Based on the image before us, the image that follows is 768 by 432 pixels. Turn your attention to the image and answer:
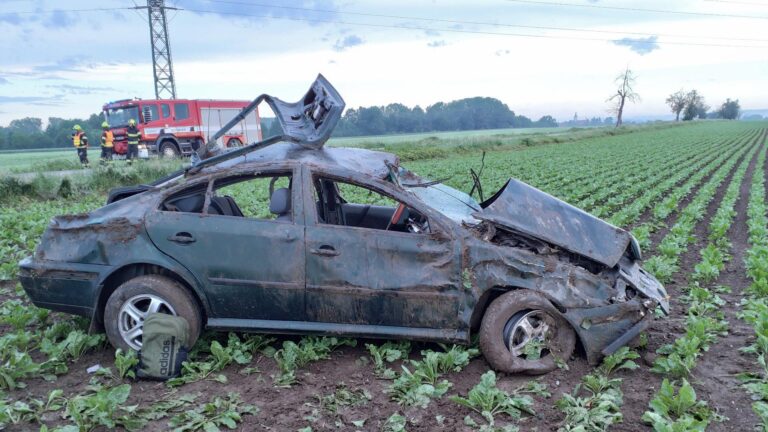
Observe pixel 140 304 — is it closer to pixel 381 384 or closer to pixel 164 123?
pixel 381 384

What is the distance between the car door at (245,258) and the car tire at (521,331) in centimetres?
152

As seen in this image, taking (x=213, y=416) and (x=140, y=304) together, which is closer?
(x=213, y=416)

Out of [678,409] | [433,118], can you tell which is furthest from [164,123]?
[433,118]

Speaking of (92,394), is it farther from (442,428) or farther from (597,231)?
(597,231)

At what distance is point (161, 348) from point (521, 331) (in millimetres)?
2799

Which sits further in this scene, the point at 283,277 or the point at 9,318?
the point at 9,318

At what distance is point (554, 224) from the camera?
15.1 ft

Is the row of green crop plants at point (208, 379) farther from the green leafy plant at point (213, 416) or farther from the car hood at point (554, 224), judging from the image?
the car hood at point (554, 224)

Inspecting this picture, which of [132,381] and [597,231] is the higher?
[597,231]

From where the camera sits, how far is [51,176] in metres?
15.3

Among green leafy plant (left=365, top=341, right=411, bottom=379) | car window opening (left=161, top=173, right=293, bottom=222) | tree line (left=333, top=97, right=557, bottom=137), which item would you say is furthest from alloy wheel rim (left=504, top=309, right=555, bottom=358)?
tree line (left=333, top=97, right=557, bottom=137)

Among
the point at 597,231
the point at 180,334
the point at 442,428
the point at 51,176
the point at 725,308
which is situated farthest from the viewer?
the point at 51,176

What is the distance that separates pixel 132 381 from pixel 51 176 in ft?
44.3

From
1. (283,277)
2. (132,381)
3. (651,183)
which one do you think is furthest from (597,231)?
(651,183)
